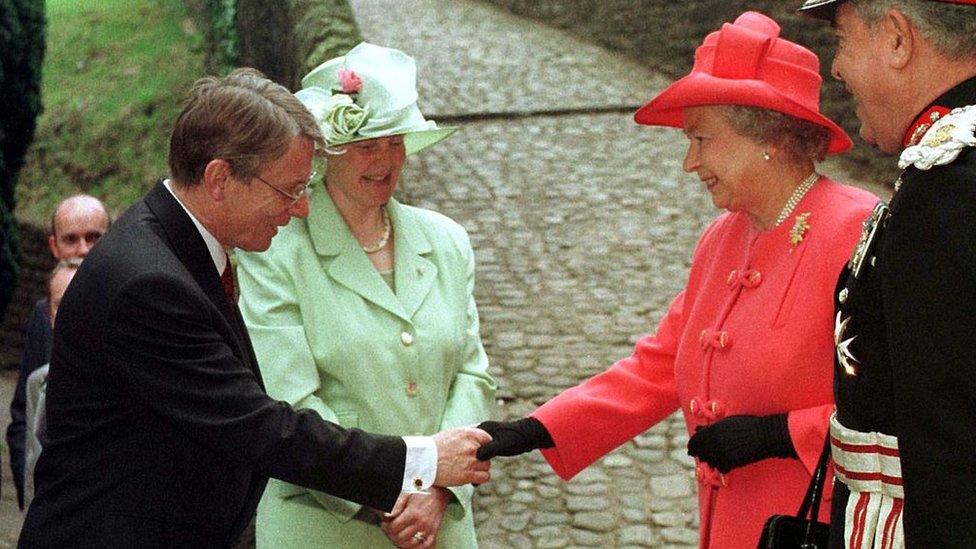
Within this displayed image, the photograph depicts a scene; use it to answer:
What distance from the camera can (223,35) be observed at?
12.6 meters

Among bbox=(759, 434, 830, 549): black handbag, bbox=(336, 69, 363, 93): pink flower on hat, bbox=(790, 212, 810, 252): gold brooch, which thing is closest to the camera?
bbox=(759, 434, 830, 549): black handbag

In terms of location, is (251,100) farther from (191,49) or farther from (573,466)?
(191,49)

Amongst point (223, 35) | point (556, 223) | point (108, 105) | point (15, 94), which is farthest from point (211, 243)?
point (108, 105)

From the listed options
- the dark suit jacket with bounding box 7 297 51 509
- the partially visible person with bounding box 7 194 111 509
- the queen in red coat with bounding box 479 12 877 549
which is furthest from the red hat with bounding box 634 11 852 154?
the dark suit jacket with bounding box 7 297 51 509

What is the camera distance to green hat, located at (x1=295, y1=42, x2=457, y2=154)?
358 centimetres

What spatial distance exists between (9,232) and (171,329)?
7.52 m

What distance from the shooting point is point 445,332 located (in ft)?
11.9

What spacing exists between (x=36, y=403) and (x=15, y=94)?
6187 mm

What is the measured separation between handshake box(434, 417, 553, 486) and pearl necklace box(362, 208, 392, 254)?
543 mm

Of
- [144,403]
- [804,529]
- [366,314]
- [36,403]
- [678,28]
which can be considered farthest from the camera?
[678,28]

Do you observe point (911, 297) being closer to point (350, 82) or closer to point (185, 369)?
point (185, 369)

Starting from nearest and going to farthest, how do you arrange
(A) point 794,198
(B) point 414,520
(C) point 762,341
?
(C) point 762,341, (A) point 794,198, (B) point 414,520

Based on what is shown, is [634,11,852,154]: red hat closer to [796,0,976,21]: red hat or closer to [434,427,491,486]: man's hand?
[796,0,976,21]: red hat

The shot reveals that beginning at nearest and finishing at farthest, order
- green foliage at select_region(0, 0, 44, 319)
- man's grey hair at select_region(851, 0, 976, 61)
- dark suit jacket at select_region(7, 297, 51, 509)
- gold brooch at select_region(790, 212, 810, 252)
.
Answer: man's grey hair at select_region(851, 0, 976, 61)
gold brooch at select_region(790, 212, 810, 252)
dark suit jacket at select_region(7, 297, 51, 509)
green foliage at select_region(0, 0, 44, 319)
